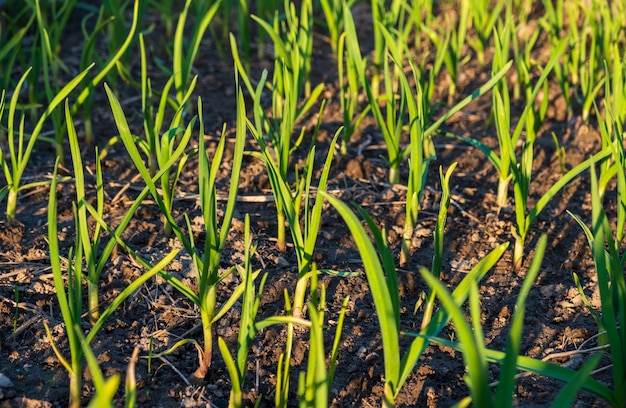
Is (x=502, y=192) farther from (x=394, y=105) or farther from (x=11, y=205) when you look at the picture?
(x=11, y=205)

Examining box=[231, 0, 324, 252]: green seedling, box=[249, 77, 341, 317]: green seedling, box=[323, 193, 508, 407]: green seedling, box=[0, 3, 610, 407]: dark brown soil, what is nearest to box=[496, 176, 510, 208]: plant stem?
box=[0, 3, 610, 407]: dark brown soil

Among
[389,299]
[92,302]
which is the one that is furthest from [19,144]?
[389,299]

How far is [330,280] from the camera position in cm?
201

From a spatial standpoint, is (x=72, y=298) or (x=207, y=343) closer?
(x=72, y=298)

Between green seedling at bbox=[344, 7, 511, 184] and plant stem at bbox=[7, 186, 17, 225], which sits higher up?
green seedling at bbox=[344, 7, 511, 184]

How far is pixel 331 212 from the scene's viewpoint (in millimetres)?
2316

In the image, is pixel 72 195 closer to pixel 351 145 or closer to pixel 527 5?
pixel 351 145

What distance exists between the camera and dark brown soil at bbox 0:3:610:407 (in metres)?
1.67

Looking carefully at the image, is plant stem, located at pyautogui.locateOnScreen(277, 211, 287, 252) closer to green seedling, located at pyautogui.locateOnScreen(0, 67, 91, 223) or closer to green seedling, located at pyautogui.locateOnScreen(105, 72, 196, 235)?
green seedling, located at pyautogui.locateOnScreen(105, 72, 196, 235)

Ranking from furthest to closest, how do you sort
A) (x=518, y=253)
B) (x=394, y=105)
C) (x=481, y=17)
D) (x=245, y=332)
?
(x=481, y=17) → (x=394, y=105) → (x=518, y=253) → (x=245, y=332)

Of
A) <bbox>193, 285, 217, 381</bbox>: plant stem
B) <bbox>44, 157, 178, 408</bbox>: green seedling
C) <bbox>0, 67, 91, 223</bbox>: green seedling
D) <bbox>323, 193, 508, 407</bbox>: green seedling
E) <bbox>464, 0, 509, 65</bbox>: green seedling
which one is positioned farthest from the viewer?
<bbox>464, 0, 509, 65</bbox>: green seedling

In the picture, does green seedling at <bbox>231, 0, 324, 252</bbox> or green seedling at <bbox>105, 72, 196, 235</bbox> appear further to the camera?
green seedling at <bbox>231, 0, 324, 252</bbox>

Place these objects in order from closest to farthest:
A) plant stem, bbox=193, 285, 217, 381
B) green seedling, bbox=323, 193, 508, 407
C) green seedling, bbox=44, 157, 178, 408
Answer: green seedling, bbox=323, 193, 508, 407, green seedling, bbox=44, 157, 178, 408, plant stem, bbox=193, 285, 217, 381

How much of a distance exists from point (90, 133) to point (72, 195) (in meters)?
0.37
